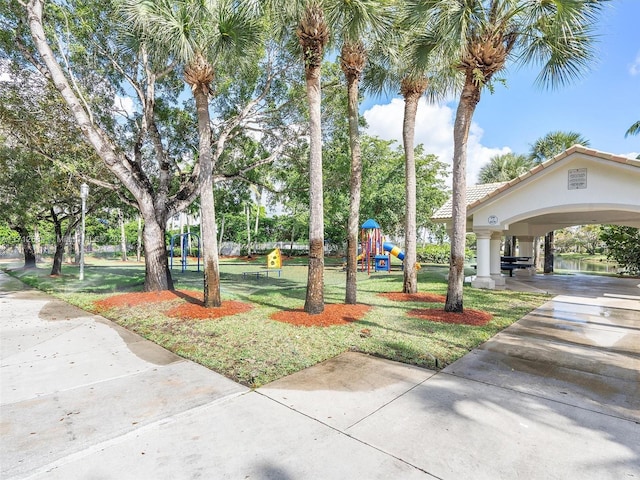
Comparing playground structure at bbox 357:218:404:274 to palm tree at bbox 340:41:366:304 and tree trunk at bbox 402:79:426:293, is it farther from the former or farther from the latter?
palm tree at bbox 340:41:366:304

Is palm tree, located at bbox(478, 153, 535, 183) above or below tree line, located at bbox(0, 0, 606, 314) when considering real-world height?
above

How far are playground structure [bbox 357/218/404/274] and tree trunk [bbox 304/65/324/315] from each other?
11.4m

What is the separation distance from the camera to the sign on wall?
1068cm

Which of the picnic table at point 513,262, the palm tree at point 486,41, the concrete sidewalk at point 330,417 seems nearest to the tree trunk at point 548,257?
the picnic table at point 513,262

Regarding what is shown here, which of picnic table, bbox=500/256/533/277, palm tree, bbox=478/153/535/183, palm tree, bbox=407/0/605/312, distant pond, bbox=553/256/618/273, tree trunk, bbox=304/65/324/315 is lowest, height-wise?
distant pond, bbox=553/256/618/273

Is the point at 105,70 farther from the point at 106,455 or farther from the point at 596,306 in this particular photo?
the point at 596,306

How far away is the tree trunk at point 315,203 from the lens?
8.07m

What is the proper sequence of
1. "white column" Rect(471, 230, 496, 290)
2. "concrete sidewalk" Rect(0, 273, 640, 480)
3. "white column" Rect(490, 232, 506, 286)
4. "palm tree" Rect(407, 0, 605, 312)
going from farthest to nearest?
"white column" Rect(490, 232, 506, 286) < "white column" Rect(471, 230, 496, 290) < "palm tree" Rect(407, 0, 605, 312) < "concrete sidewalk" Rect(0, 273, 640, 480)

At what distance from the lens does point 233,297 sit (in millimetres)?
11172

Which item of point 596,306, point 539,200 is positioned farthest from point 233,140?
point 596,306

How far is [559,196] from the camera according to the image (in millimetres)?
11211

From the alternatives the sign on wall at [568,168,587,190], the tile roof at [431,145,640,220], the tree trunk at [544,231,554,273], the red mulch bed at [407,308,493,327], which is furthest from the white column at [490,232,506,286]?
the tree trunk at [544,231,554,273]

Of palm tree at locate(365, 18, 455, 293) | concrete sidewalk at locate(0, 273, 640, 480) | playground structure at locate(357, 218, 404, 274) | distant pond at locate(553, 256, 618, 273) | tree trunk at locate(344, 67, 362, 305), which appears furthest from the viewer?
distant pond at locate(553, 256, 618, 273)

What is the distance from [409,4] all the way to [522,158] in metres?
24.9
